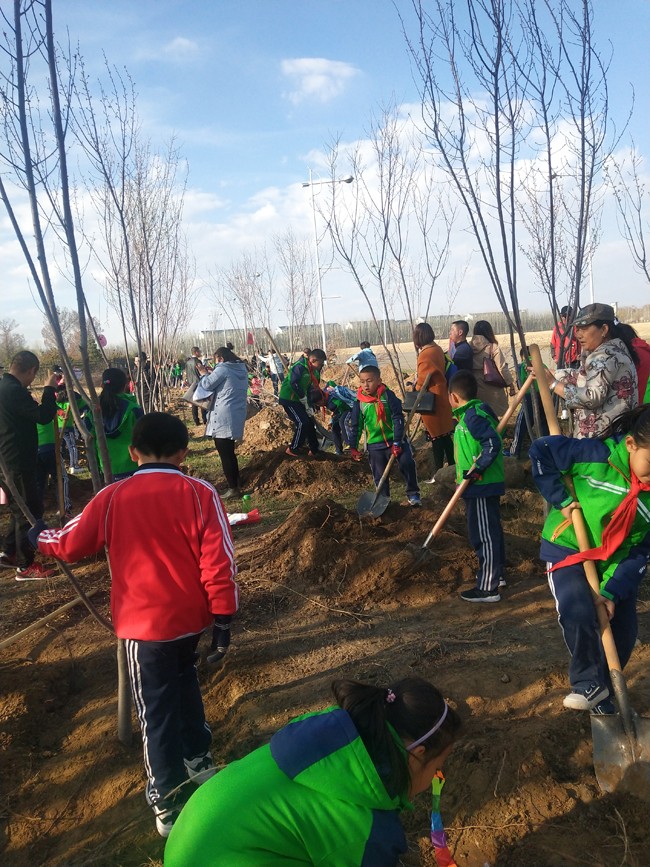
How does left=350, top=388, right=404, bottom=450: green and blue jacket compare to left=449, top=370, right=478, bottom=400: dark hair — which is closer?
left=449, top=370, right=478, bottom=400: dark hair

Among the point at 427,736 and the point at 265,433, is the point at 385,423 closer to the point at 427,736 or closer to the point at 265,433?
the point at 427,736

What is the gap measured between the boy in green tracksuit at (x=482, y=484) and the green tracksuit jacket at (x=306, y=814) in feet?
9.83

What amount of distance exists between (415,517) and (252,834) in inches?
178

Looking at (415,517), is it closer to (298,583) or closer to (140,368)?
(298,583)

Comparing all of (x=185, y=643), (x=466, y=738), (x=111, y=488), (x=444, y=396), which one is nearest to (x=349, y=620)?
(x=466, y=738)

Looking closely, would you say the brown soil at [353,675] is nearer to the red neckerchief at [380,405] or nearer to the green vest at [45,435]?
the red neckerchief at [380,405]

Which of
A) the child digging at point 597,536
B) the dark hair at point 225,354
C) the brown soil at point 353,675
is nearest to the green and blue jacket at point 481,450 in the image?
the brown soil at point 353,675

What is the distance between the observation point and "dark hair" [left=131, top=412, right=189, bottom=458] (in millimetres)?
2539

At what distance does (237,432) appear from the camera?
7820 millimetres

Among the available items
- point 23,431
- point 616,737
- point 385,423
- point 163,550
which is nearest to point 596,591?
point 616,737

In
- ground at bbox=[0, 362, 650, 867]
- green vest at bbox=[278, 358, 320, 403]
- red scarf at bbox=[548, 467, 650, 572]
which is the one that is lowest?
ground at bbox=[0, 362, 650, 867]

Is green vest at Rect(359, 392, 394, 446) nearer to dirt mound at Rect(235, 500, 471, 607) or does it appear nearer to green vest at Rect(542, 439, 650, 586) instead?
dirt mound at Rect(235, 500, 471, 607)

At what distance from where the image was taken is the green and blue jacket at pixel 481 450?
→ 4.33 meters

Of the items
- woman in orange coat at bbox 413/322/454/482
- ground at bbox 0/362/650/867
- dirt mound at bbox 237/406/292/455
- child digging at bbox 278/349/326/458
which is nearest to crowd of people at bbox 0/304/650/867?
ground at bbox 0/362/650/867
